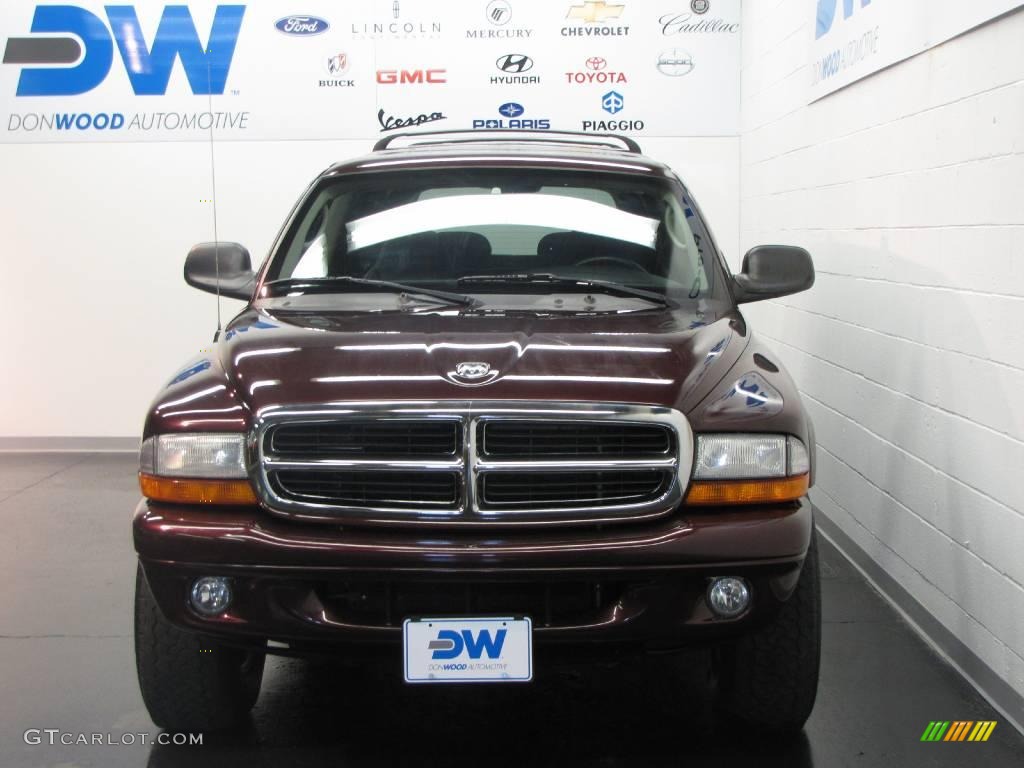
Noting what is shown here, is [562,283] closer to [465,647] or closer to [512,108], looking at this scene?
[465,647]

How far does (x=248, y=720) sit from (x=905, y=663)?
203 centimetres

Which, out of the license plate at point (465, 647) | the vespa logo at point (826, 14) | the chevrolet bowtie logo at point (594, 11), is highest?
the chevrolet bowtie logo at point (594, 11)

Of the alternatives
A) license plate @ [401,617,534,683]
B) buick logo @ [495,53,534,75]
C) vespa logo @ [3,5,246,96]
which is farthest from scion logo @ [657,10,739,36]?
license plate @ [401,617,534,683]

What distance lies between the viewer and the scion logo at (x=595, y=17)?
7.57 m

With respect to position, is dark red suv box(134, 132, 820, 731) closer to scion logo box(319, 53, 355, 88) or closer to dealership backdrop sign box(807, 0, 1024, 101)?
dealership backdrop sign box(807, 0, 1024, 101)

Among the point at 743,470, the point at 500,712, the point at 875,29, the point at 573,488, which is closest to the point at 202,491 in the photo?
the point at 573,488

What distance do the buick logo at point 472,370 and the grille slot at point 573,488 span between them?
9.5 inches

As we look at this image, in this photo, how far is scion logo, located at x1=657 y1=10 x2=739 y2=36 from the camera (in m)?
7.57

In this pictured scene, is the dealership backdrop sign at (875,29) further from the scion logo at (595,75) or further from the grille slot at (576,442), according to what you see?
the scion logo at (595,75)

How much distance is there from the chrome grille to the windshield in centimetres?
87

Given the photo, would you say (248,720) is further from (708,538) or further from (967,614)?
(967,614)

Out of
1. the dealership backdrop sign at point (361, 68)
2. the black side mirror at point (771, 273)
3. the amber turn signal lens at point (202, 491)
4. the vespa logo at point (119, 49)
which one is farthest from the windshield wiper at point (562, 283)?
the vespa logo at point (119, 49)

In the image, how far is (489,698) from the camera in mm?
3488

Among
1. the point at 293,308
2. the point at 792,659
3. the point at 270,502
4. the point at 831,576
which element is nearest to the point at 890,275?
the point at 831,576
